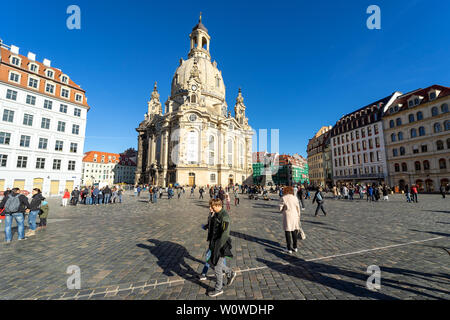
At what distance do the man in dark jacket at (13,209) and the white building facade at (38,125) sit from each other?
83.5 feet

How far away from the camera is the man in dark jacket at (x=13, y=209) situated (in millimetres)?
6465

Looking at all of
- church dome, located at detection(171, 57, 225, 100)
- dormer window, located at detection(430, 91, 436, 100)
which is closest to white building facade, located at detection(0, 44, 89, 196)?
church dome, located at detection(171, 57, 225, 100)

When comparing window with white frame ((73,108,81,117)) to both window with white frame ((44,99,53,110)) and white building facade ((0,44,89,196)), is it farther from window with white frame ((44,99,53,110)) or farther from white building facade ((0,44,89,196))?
window with white frame ((44,99,53,110))

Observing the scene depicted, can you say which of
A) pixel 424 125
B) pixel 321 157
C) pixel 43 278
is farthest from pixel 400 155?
pixel 43 278

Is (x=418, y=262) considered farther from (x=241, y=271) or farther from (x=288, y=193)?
(x=241, y=271)

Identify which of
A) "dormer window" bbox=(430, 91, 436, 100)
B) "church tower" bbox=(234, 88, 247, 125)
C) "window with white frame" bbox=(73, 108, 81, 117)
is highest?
"church tower" bbox=(234, 88, 247, 125)

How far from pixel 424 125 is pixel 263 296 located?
45178 mm

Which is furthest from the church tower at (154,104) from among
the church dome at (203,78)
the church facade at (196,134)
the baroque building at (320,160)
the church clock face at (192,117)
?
the baroque building at (320,160)

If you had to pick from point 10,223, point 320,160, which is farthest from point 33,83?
point 320,160

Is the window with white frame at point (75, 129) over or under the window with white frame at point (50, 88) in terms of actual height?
under

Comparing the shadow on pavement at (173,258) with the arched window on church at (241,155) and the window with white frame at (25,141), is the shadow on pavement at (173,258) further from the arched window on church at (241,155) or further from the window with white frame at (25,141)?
the arched window on church at (241,155)

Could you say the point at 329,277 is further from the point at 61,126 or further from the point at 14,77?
→ the point at 14,77

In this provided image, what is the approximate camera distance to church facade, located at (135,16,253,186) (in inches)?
1796

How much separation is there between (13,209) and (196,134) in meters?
41.1
